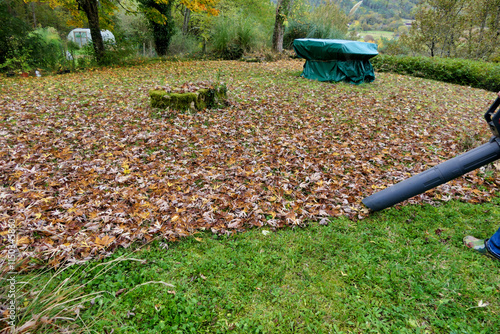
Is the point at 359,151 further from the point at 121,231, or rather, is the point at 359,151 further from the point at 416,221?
the point at 121,231

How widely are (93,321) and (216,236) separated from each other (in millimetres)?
Answer: 1307

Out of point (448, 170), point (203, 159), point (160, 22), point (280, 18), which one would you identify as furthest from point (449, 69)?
point (160, 22)

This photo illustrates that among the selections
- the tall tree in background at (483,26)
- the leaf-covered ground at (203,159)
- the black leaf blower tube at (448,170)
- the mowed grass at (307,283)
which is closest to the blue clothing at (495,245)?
the mowed grass at (307,283)

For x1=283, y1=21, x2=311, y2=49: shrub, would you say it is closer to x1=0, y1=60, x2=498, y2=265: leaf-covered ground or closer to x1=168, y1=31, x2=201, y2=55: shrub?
x1=168, y1=31, x2=201, y2=55: shrub

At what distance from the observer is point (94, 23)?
11.4 m

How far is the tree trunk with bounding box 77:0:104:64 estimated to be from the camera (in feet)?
36.6

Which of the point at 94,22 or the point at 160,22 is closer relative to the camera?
the point at 94,22

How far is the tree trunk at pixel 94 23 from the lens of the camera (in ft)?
36.6

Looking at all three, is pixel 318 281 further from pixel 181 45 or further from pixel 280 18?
pixel 181 45

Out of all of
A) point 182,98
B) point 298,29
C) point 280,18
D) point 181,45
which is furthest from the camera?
point 298,29

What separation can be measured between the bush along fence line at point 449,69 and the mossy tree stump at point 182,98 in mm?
9971

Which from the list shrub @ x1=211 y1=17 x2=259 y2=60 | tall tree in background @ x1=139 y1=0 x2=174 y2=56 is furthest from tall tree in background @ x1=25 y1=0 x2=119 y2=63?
shrub @ x1=211 y1=17 x2=259 y2=60

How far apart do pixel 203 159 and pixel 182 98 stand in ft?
7.94

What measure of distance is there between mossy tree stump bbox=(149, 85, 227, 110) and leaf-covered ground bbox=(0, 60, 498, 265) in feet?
0.84
